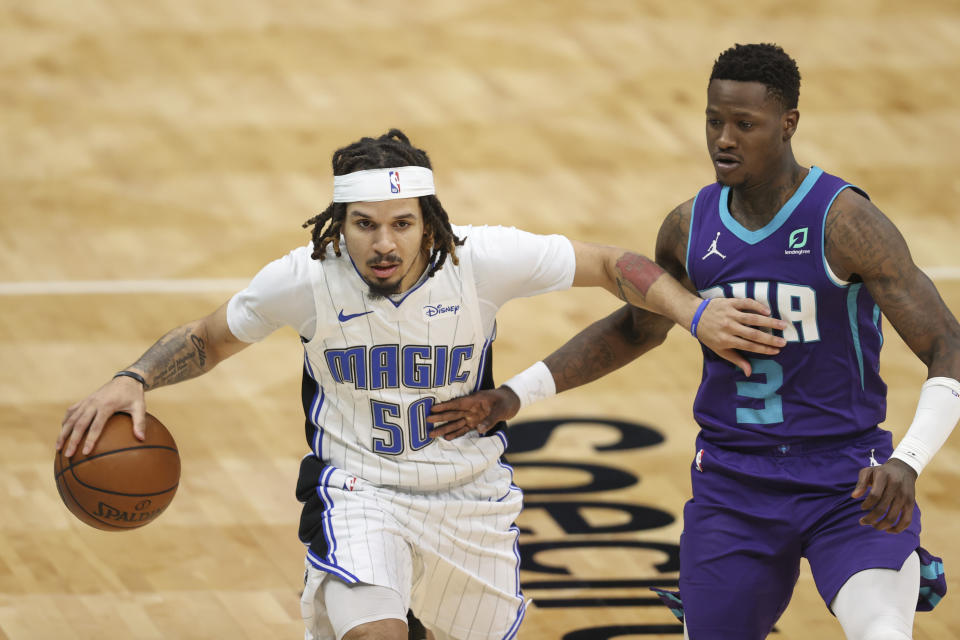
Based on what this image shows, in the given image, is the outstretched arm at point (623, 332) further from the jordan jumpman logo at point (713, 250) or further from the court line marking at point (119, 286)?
the court line marking at point (119, 286)

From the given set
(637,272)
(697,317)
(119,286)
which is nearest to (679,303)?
(697,317)

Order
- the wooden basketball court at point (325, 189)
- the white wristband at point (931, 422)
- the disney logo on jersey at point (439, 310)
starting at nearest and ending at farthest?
the white wristband at point (931, 422), the disney logo on jersey at point (439, 310), the wooden basketball court at point (325, 189)

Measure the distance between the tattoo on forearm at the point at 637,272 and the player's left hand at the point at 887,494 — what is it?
876 millimetres

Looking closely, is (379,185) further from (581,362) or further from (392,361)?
(581,362)

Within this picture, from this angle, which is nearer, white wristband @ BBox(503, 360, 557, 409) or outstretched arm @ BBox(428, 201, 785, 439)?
outstretched arm @ BBox(428, 201, 785, 439)

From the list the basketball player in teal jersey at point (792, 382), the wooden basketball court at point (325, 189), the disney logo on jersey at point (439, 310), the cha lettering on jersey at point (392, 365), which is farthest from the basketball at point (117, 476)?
the basketball player in teal jersey at point (792, 382)

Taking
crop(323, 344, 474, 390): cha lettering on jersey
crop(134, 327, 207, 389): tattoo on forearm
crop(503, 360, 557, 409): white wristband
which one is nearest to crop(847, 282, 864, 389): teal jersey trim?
crop(503, 360, 557, 409): white wristband

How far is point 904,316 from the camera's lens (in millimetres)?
3180

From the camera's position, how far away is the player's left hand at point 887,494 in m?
3.00

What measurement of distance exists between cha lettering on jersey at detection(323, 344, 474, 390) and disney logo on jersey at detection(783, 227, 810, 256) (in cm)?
101

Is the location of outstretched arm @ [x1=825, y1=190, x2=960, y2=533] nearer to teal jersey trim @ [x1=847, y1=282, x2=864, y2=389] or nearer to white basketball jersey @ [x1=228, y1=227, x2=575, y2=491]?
teal jersey trim @ [x1=847, y1=282, x2=864, y2=389]

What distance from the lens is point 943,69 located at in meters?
7.98

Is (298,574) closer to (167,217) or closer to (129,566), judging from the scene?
(129,566)

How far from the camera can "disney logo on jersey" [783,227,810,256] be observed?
328 centimetres
